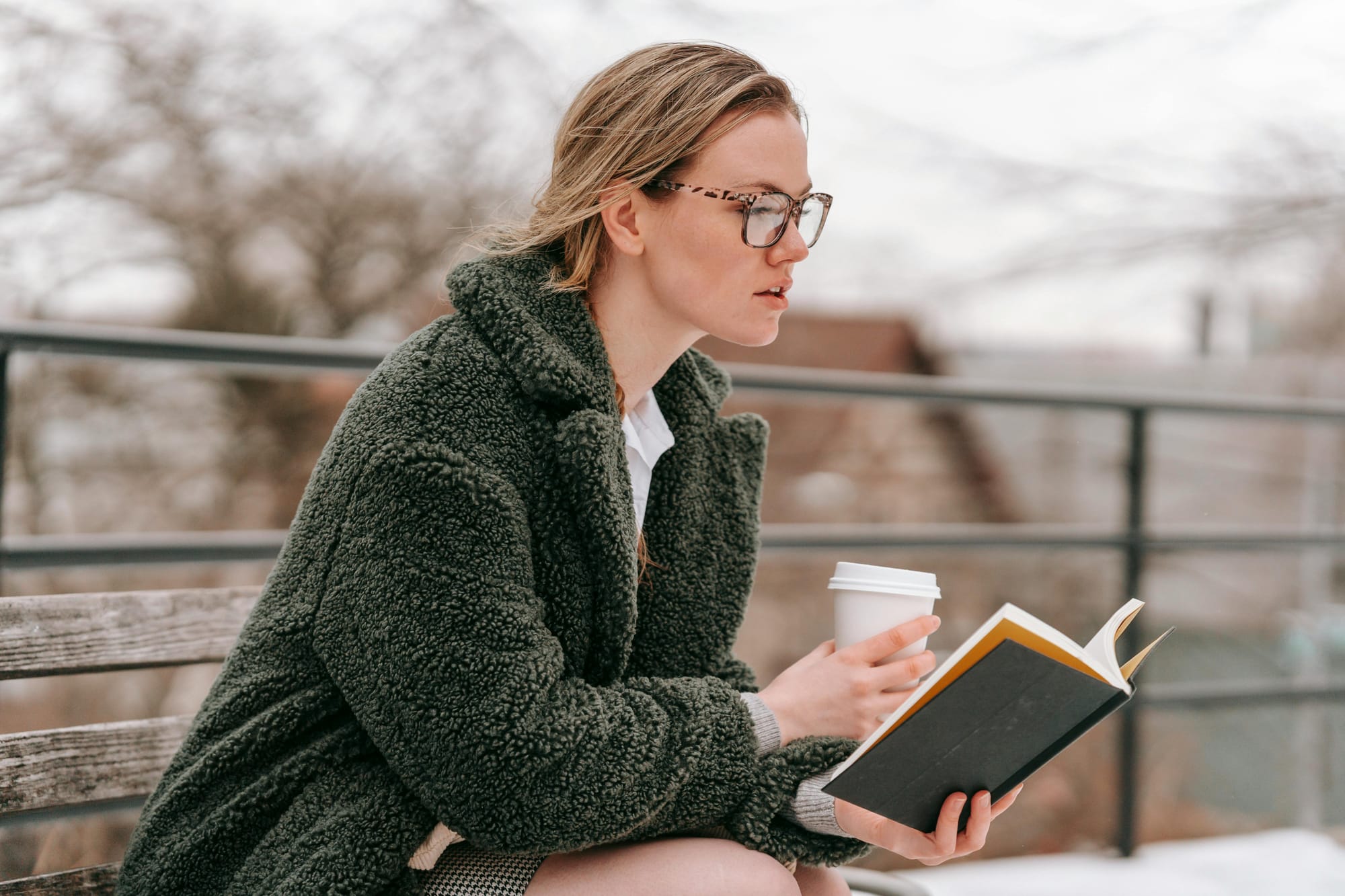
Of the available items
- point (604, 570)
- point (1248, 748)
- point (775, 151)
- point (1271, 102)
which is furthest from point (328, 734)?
point (1271, 102)

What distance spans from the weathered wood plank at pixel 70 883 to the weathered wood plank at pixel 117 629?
199 millimetres

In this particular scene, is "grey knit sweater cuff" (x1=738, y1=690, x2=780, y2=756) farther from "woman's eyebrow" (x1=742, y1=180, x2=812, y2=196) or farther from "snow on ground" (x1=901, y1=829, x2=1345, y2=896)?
"snow on ground" (x1=901, y1=829, x2=1345, y2=896)

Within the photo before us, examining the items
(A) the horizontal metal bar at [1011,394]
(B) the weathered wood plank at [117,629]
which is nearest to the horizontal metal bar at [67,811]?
(B) the weathered wood plank at [117,629]

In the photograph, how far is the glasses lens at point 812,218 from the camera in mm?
1116

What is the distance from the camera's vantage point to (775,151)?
1.10m

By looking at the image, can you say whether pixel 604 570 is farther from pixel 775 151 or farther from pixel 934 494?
pixel 934 494

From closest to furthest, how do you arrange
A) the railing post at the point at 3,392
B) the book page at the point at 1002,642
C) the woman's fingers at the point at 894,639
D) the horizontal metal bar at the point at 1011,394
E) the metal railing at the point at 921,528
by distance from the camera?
1. the book page at the point at 1002,642
2. the woman's fingers at the point at 894,639
3. the railing post at the point at 3,392
4. the metal railing at the point at 921,528
5. the horizontal metal bar at the point at 1011,394

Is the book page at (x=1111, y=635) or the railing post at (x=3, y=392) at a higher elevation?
the railing post at (x=3, y=392)

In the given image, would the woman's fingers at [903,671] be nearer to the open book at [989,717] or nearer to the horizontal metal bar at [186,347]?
the open book at [989,717]

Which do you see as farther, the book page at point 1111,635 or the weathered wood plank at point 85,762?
the weathered wood plank at point 85,762

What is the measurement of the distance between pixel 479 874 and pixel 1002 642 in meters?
0.50

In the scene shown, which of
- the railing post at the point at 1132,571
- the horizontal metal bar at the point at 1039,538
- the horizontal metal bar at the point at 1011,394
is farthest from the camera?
the railing post at the point at 1132,571

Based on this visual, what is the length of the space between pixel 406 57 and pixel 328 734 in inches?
122

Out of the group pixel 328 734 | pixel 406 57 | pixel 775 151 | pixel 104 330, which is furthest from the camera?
pixel 406 57
